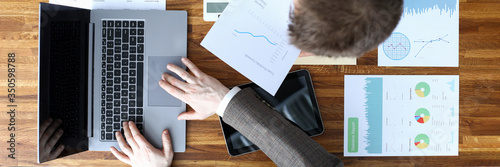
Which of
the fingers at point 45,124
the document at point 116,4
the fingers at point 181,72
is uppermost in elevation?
the document at point 116,4

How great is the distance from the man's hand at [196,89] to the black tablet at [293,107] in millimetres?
71

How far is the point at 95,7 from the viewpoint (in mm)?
941

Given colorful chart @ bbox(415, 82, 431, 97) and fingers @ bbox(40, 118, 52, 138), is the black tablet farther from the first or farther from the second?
fingers @ bbox(40, 118, 52, 138)

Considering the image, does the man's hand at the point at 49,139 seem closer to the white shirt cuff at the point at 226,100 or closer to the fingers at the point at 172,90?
the fingers at the point at 172,90

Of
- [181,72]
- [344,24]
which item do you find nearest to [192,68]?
[181,72]

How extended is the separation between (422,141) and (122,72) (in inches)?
37.0

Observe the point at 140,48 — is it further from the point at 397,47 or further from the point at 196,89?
the point at 397,47

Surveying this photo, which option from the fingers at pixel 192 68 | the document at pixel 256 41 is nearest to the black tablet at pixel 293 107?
the document at pixel 256 41

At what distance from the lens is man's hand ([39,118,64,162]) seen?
0.77 metres

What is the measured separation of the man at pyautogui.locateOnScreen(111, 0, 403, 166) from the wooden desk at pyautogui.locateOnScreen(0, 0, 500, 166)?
0.07 m

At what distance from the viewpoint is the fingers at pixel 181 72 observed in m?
0.91

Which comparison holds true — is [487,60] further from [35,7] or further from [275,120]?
[35,7]

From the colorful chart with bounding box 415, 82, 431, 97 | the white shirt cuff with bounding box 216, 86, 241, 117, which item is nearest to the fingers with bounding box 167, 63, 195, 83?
the white shirt cuff with bounding box 216, 86, 241, 117

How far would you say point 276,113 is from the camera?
2.89ft
